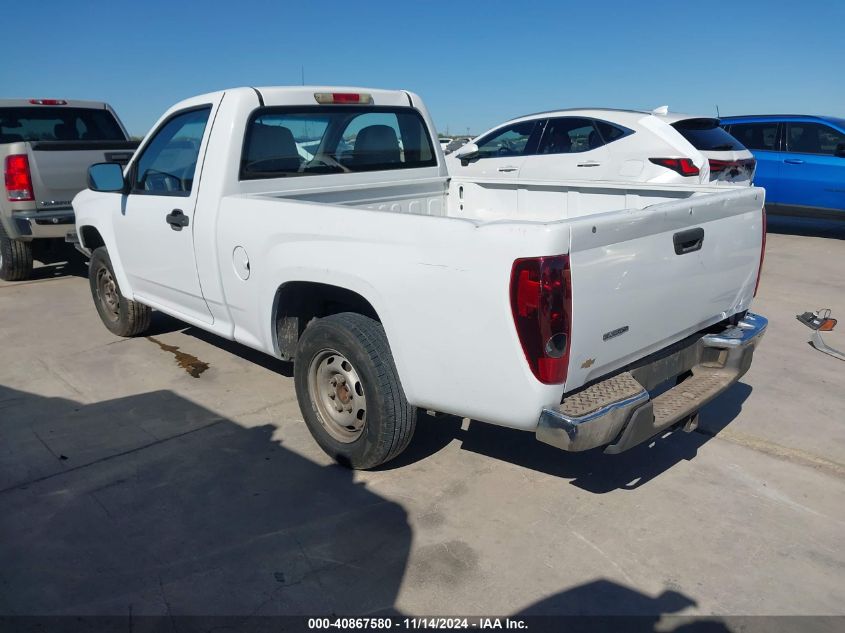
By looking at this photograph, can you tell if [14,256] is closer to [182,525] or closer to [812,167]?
[182,525]

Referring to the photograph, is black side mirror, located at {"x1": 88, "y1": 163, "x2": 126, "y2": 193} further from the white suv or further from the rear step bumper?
the white suv

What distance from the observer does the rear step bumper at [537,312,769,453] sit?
2.63m

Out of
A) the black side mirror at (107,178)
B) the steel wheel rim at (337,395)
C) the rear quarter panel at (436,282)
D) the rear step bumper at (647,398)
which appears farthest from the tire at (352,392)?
the black side mirror at (107,178)

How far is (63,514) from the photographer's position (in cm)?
320

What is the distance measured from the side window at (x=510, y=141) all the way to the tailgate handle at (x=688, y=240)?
5.80 m

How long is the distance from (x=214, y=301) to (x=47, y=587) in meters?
1.87

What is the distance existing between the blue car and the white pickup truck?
7.48 m

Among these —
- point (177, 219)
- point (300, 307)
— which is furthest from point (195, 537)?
point (177, 219)

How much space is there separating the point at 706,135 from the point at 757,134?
A: 109 inches

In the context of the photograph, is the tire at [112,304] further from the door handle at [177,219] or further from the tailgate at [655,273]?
the tailgate at [655,273]

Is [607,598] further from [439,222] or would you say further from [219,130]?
[219,130]

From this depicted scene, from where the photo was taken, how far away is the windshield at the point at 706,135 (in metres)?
8.51

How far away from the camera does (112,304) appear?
5828mm

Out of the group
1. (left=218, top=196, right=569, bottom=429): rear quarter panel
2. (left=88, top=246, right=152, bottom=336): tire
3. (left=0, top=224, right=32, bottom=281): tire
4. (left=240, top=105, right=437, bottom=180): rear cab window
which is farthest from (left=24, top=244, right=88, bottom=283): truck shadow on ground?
(left=218, top=196, right=569, bottom=429): rear quarter panel
